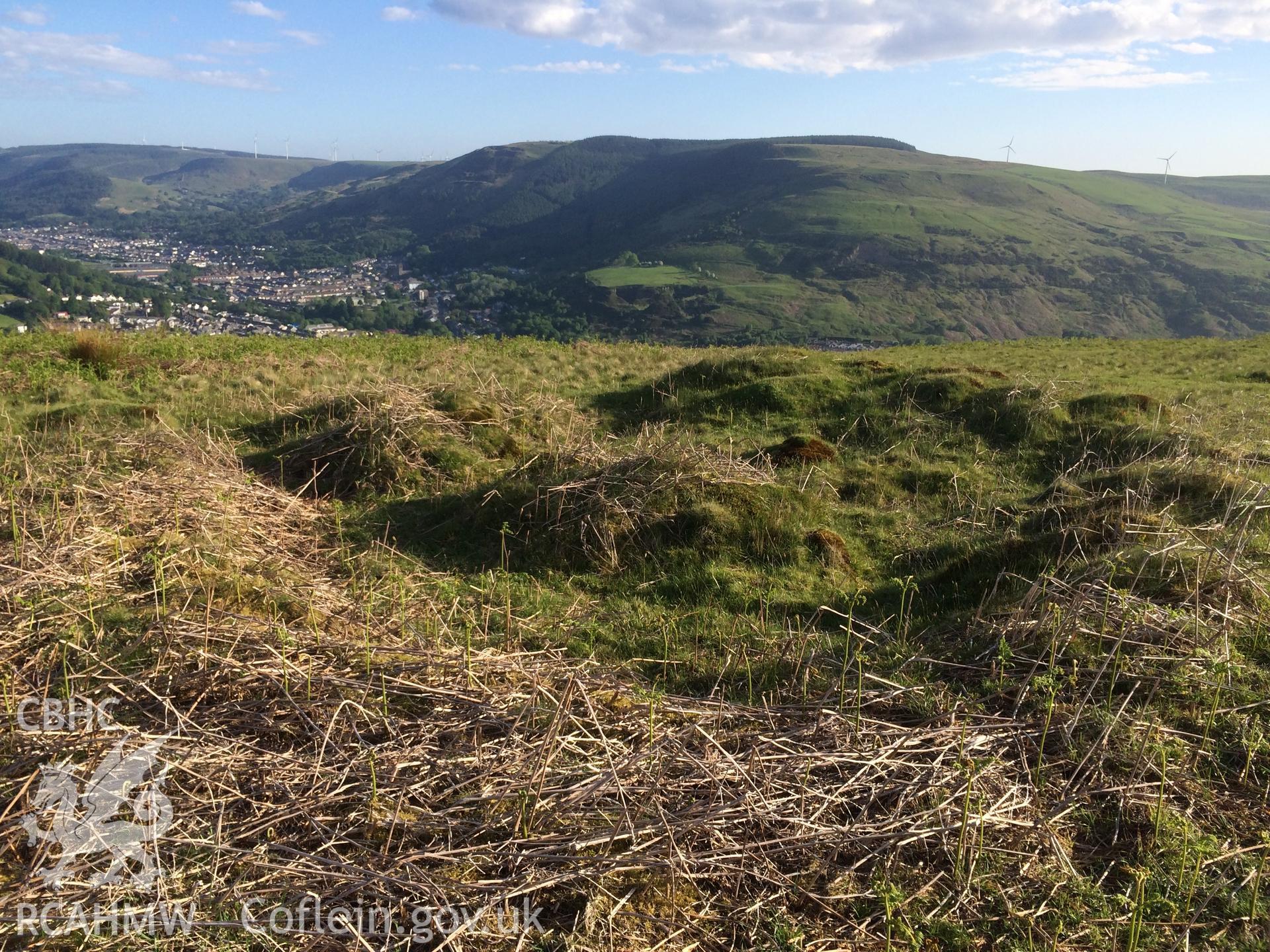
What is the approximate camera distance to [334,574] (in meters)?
7.06

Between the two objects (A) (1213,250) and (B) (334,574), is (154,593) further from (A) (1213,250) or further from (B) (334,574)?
(A) (1213,250)

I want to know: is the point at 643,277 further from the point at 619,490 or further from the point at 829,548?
the point at 829,548

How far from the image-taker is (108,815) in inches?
139

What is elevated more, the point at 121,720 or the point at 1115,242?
the point at 1115,242

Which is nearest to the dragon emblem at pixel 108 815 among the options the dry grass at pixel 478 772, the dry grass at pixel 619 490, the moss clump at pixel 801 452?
the dry grass at pixel 478 772

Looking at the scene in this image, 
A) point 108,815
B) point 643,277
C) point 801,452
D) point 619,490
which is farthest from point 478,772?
point 643,277

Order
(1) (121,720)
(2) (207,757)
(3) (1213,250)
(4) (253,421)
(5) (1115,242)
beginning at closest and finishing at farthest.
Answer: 1. (2) (207,757)
2. (1) (121,720)
3. (4) (253,421)
4. (3) (1213,250)
5. (5) (1115,242)

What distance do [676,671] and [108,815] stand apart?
3488mm

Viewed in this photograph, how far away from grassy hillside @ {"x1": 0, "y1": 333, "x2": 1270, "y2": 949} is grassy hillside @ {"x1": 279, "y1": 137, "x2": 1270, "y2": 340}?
81.1 metres

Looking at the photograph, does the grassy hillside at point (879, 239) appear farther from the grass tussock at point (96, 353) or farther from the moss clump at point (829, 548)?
the moss clump at point (829, 548)

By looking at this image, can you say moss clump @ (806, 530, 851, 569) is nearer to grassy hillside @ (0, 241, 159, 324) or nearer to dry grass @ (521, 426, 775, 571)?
dry grass @ (521, 426, 775, 571)

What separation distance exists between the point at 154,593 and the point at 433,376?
1031 cm

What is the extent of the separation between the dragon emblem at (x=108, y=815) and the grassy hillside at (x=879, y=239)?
86570mm

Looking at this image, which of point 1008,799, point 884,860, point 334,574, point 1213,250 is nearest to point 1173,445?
point 1008,799
